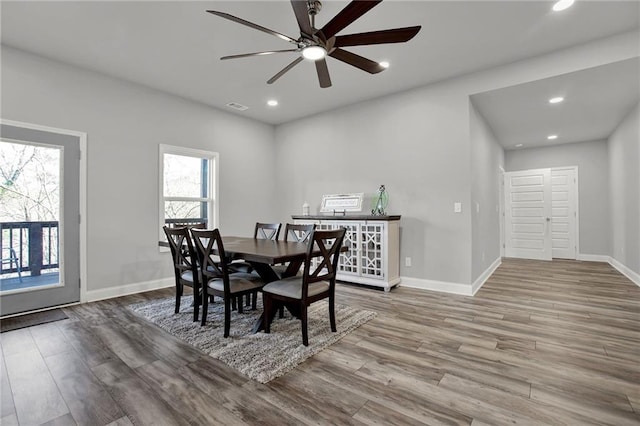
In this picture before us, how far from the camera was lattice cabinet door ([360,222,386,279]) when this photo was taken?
3973mm

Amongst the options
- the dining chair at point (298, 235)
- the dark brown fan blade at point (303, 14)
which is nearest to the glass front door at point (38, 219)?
the dining chair at point (298, 235)

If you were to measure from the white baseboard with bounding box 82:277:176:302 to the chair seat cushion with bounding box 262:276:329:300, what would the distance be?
2406 millimetres

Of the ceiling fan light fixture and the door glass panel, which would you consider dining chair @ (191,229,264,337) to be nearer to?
the ceiling fan light fixture

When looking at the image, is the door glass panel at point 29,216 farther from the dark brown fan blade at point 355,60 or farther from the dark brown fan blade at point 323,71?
the dark brown fan blade at point 355,60

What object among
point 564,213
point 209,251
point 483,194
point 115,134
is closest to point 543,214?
point 564,213

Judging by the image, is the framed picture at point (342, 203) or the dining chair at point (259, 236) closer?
the dining chair at point (259, 236)

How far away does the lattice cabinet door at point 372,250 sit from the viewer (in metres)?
3.97

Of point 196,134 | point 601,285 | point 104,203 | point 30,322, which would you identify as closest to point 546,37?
point 601,285

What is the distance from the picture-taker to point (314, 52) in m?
2.33

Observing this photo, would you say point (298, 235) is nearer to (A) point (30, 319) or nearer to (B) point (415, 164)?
(B) point (415, 164)

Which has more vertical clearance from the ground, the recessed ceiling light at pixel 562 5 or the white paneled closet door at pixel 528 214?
the recessed ceiling light at pixel 562 5

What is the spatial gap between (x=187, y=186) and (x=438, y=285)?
3889 mm

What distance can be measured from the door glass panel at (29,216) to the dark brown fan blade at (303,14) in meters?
3.18

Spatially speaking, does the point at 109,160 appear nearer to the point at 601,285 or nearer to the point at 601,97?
the point at 601,97
